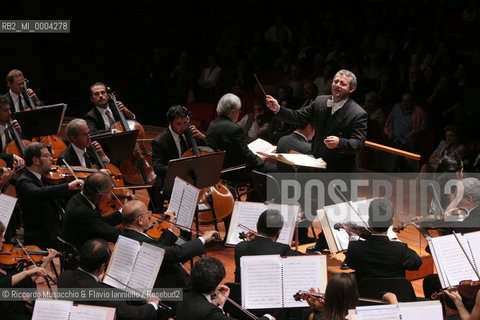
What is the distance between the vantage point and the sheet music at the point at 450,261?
11.4ft

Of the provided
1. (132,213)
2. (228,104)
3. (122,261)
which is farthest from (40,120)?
(122,261)

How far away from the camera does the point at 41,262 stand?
382 cm

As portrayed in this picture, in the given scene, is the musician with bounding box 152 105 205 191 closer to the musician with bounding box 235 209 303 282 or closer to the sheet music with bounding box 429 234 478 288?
the musician with bounding box 235 209 303 282

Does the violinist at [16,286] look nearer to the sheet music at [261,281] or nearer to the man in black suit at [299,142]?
the sheet music at [261,281]

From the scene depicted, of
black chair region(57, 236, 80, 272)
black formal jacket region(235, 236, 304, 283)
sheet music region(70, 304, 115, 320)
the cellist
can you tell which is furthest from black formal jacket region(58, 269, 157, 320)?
the cellist

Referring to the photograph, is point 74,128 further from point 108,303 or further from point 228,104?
point 108,303

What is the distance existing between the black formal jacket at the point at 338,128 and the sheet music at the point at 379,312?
2001 mm

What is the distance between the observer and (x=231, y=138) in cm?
538

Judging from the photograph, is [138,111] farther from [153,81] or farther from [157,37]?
[157,37]

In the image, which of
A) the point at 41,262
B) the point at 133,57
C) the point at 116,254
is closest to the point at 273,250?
the point at 116,254

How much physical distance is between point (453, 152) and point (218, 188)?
2828mm

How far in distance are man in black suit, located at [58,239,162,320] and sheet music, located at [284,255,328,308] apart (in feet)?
2.42

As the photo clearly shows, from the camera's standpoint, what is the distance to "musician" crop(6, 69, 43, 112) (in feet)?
19.7

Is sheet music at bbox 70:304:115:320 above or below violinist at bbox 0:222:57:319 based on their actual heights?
above
